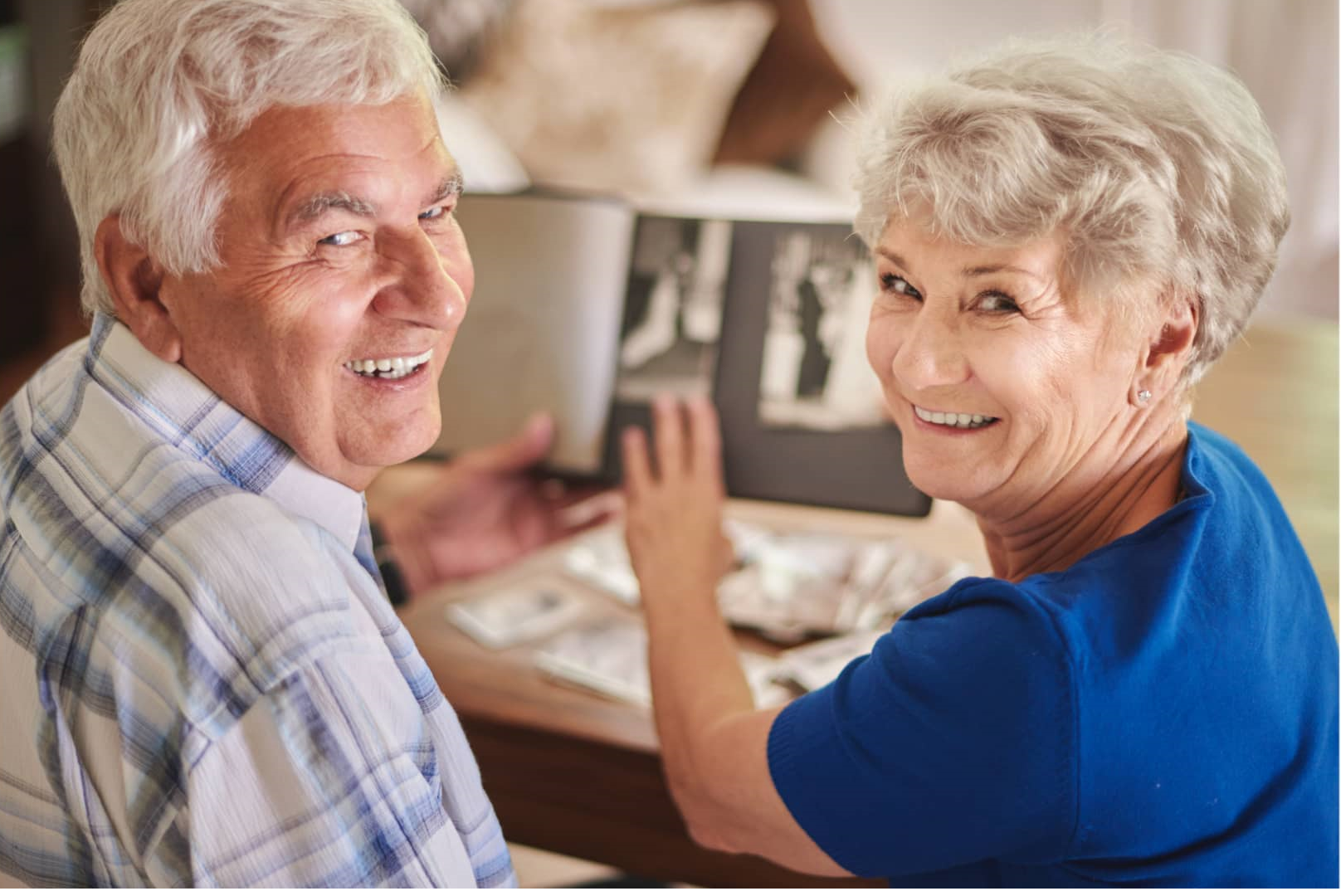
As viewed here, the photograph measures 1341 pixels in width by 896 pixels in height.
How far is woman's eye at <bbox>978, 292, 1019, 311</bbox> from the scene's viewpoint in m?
0.93

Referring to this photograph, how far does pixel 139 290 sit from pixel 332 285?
5.6 inches

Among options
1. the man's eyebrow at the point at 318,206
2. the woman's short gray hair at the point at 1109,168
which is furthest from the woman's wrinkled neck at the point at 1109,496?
the man's eyebrow at the point at 318,206

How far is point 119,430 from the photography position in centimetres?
84

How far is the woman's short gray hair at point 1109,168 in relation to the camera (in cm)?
88

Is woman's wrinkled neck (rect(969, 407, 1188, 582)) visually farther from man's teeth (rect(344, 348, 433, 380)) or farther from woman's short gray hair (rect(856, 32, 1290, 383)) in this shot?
man's teeth (rect(344, 348, 433, 380))

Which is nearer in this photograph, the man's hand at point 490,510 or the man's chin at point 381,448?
the man's chin at point 381,448

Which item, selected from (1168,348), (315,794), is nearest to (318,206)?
(315,794)

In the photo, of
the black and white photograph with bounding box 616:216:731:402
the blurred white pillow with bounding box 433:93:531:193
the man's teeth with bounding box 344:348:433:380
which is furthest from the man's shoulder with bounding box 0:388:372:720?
the blurred white pillow with bounding box 433:93:531:193

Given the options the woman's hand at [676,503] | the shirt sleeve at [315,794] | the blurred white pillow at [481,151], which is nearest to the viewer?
the shirt sleeve at [315,794]

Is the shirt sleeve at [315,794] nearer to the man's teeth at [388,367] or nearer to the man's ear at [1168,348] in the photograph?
the man's teeth at [388,367]

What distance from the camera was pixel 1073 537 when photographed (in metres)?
1.04

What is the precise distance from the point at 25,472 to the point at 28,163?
12.2ft

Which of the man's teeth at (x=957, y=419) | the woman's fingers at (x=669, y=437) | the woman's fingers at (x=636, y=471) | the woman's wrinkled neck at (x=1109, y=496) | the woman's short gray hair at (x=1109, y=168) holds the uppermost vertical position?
the woman's short gray hair at (x=1109, y=168)

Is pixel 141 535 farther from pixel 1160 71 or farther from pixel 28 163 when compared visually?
pixel 28 163
